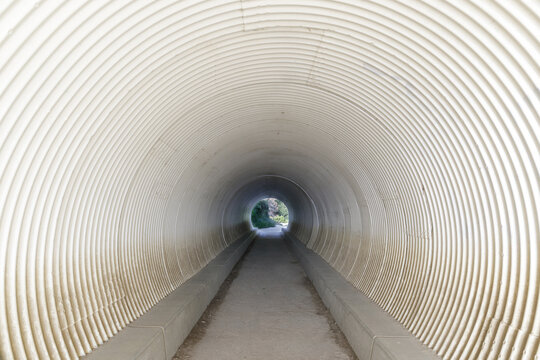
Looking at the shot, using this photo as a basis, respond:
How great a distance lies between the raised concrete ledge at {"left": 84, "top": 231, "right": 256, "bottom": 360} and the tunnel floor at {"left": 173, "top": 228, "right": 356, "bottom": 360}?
0.90ft

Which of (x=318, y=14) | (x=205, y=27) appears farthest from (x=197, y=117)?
(x=318, y=14)

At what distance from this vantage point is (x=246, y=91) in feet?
23.2

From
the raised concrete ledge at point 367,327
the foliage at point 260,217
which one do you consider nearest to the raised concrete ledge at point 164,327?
the raised concrete ledge at point 367,327

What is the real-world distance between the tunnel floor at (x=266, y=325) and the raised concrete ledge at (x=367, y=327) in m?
0.29

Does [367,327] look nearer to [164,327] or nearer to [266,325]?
[266,325]

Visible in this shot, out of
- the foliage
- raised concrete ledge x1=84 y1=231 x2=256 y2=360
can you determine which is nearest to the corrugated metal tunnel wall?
raised concrete ledge x1=84 y1=231 x2=256 y2=360

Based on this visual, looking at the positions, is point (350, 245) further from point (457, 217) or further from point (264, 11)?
point (264, 11)

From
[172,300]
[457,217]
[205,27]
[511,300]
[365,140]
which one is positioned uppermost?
[205,27]

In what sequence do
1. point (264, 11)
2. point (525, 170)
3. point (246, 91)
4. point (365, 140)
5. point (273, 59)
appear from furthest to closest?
point (365, 140), point (246, 91), point (273, 59), point (264, 11), point (525, 170)

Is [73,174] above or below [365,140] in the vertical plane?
below

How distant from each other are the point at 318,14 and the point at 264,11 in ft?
1.96

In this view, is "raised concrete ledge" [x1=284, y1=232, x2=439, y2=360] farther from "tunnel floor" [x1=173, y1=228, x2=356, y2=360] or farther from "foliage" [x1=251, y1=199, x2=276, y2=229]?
"foliage" [x1=251, y1=199, x2=276, y2=229]

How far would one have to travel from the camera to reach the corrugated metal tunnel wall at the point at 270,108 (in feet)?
12.5

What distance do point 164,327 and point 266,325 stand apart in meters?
2.77
